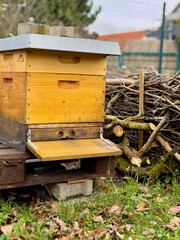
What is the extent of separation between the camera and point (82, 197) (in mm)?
3408

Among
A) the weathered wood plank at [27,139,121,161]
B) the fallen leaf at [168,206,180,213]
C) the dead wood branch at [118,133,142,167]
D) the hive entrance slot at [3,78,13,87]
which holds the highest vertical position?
the hive entrance slot at [3,78,13,87]

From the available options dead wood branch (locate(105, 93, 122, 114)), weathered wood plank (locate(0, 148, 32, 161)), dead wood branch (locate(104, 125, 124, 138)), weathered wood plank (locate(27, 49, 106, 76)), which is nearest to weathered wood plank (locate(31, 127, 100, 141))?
weathered wood plank (locate(0, 148, 32, 161))

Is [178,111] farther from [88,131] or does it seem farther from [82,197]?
[82,197]

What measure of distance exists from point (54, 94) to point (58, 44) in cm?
46

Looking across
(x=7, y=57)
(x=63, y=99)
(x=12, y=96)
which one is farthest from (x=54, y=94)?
(x=7, y=57)

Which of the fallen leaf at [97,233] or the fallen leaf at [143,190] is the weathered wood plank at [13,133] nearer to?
the fallen leaf at [97,233]

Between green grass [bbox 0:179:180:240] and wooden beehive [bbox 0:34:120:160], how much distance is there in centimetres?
49

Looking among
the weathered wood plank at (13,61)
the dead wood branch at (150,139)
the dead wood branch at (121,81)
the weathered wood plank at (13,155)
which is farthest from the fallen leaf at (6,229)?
the dead wood branch at (121,81)

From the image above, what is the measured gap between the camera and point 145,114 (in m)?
4.70

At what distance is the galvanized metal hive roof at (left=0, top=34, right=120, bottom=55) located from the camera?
2982 mm

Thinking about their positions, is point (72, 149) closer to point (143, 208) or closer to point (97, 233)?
point (97, 233)

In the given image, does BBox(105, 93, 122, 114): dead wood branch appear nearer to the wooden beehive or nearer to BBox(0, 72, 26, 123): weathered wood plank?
the wooden beehive

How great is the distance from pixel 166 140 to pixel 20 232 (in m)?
2.41

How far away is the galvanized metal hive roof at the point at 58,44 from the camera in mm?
2982
